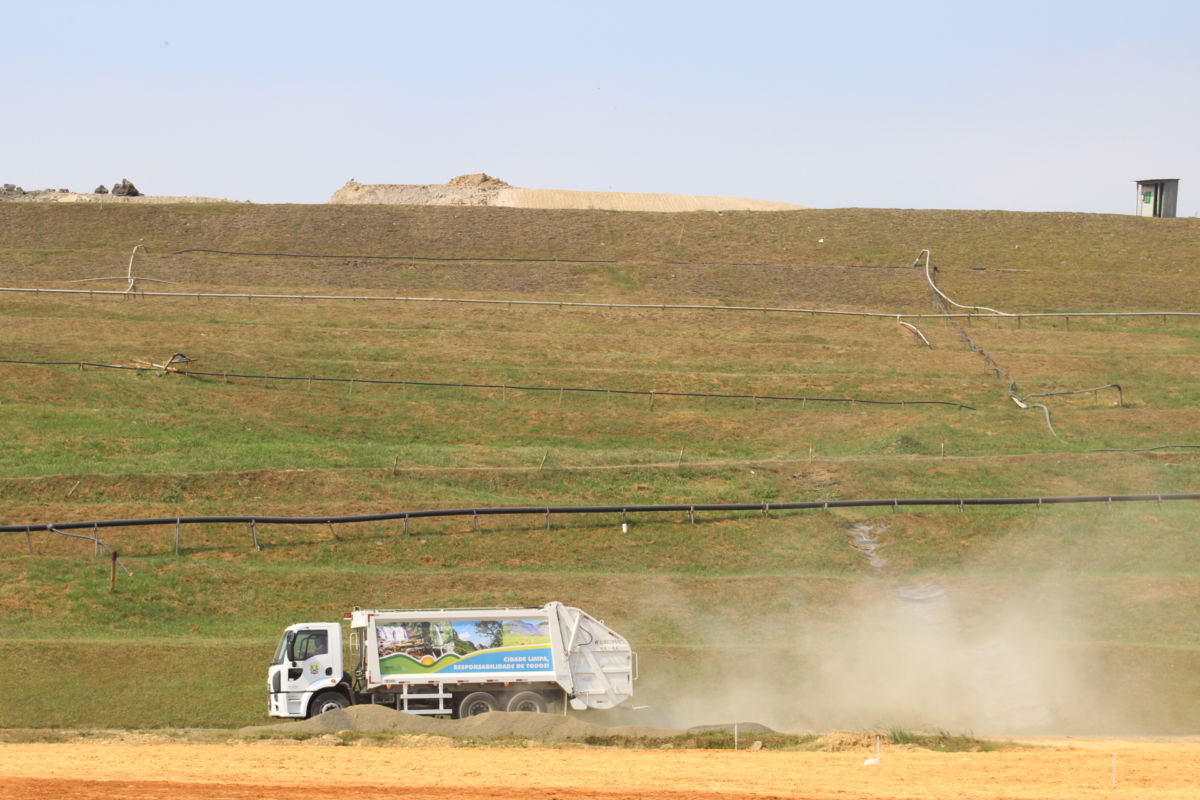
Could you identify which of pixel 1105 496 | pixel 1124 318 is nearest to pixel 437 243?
pixel 1124 318

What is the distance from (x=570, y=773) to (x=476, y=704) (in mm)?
5952

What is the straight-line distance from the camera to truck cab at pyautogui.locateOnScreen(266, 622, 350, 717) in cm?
2711

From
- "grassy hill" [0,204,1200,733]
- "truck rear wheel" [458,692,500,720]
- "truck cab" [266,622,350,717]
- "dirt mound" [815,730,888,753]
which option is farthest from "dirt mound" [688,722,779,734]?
"truck cab" [266,622,350,717]

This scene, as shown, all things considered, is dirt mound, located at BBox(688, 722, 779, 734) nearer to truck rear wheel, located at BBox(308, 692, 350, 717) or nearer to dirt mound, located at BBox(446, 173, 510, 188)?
truck rear wheel, located at BBox(308, 692, 350, 717)

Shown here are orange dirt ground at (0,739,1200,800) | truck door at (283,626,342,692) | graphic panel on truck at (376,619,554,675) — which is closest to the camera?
orange dirt ground at (0,739,1200,800)

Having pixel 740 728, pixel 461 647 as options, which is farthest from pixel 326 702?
pixel 740 728

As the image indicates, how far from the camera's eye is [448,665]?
27.3m

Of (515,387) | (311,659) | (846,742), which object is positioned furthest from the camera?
(515,387)

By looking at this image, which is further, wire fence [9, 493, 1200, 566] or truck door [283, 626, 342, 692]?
wire fence [9, 493, 1200, 566]

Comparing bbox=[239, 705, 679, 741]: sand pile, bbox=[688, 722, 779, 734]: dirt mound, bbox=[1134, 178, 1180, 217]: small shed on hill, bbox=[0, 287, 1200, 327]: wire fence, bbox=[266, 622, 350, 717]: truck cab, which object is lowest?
bbox=[688, 722, 779, 734]: dirt mound

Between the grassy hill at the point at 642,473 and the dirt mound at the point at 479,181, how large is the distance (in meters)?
40.2

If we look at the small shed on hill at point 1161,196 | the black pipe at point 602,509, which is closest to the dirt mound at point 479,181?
the small shed on hill at point 1161,196

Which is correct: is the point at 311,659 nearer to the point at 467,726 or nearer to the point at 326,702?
the point at 326,702

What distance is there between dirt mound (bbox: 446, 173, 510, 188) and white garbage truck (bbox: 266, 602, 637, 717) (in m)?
105
